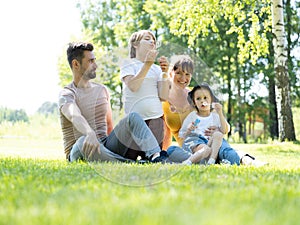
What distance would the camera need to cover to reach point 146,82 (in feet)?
15.4

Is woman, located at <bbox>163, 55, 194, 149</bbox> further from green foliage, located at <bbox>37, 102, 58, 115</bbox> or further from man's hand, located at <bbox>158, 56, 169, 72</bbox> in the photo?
green foliage, located at <bbox>37, 102, 58, 115</bbox>

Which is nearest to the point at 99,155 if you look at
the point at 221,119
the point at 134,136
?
the point at 134,136

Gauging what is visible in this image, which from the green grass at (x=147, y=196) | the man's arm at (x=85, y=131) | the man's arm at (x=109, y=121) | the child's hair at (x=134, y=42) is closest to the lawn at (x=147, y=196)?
the green grass at (x=147, y=196)

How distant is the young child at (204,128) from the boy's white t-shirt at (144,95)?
0.44m

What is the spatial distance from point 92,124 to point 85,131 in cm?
28

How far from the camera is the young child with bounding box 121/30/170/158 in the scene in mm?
4535

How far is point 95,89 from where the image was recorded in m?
4.79

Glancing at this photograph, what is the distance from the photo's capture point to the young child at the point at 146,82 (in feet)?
14.9

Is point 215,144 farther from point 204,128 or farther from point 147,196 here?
point 147,196

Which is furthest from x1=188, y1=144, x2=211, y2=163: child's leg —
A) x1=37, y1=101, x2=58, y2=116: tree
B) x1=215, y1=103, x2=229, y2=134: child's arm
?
x1=37, y1=101, x2=58, y2=116: tree

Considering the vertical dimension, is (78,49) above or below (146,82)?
above

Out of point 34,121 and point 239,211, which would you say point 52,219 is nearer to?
point 239,211

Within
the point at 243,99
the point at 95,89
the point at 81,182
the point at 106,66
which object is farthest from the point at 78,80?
the point at 243,99

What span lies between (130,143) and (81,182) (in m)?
1.66
